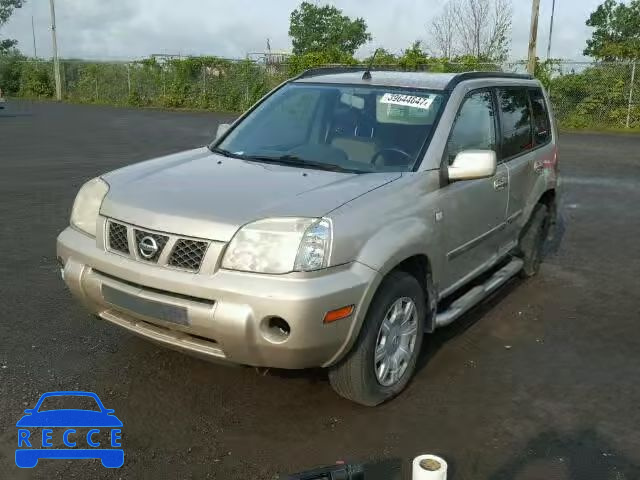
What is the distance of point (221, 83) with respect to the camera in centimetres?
2947

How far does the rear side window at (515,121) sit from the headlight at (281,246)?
242cm

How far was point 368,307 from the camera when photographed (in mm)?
3406

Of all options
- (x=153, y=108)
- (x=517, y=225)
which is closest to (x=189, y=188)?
(x=517, y=225)

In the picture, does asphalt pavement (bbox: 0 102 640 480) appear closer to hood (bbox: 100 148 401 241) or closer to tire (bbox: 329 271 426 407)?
tire (bbox: 329 271 426 407)

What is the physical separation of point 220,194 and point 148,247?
0.47 m

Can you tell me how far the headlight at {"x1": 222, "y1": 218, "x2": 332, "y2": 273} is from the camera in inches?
125

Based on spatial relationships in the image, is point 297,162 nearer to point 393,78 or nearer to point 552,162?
point 393,78

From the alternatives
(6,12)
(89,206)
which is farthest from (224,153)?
(6,12)

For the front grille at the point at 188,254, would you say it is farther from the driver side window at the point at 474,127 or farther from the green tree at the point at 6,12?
the green tree at the point at 6,12

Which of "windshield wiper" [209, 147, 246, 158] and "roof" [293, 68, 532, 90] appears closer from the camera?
"windshield wiper" [209, 147, 246, 158]

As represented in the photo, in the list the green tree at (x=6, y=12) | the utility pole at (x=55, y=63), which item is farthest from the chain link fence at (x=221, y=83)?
the green tree at (x=6, y=12)

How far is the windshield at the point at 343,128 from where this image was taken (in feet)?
13.7

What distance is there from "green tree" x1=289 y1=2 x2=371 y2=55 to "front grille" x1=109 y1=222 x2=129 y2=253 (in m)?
81.1

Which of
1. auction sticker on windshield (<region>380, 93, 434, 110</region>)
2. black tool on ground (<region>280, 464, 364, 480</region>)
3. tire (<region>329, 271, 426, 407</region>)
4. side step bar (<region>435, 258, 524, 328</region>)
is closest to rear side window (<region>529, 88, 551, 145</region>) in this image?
side step bar (<region>435, 258, 524, 328</region>)
